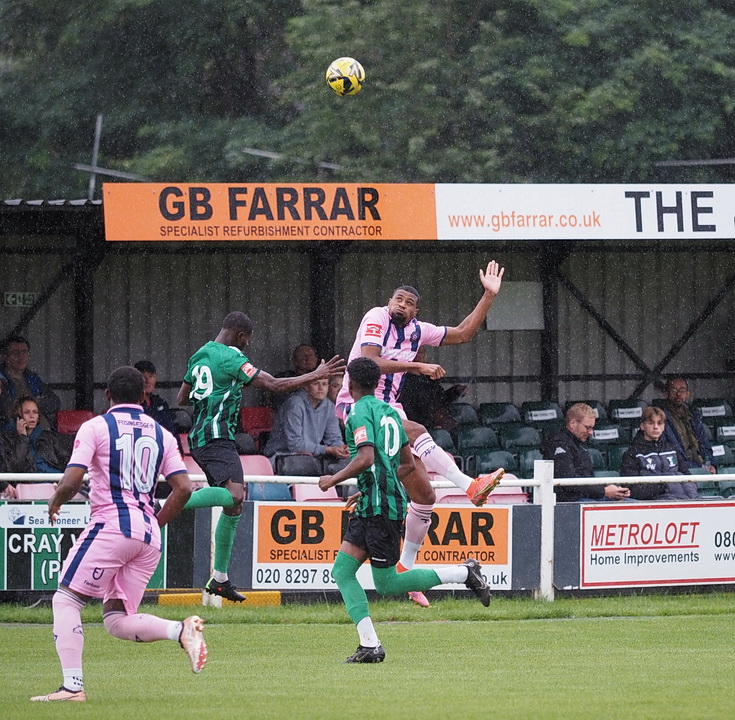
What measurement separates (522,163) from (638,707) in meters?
19.5

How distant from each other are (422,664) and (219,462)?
1.97m

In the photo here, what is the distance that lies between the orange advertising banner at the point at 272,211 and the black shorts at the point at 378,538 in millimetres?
5560

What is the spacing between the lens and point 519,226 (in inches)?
559

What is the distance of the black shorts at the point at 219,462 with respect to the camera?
31.4 ft

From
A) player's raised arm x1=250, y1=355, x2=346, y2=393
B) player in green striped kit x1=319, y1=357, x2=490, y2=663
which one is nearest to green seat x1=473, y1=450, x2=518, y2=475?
player's raised arm x1=250, y1=355, x2=346, y2=393

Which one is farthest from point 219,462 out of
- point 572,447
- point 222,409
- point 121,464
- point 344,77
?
point 344,77

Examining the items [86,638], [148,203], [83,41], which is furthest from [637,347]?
[83,41]

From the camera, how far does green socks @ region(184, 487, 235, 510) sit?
916 centimetres

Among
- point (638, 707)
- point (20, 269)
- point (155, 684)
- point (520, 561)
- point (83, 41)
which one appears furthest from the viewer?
point (83, 41)

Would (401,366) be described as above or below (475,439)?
above

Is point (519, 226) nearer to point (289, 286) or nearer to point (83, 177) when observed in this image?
point (289, 286)

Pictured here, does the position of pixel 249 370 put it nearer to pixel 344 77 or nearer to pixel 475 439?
pixel 344 77

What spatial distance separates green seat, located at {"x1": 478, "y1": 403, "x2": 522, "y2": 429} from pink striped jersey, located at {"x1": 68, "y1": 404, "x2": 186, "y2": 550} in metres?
9.92

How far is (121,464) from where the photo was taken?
7109mm
